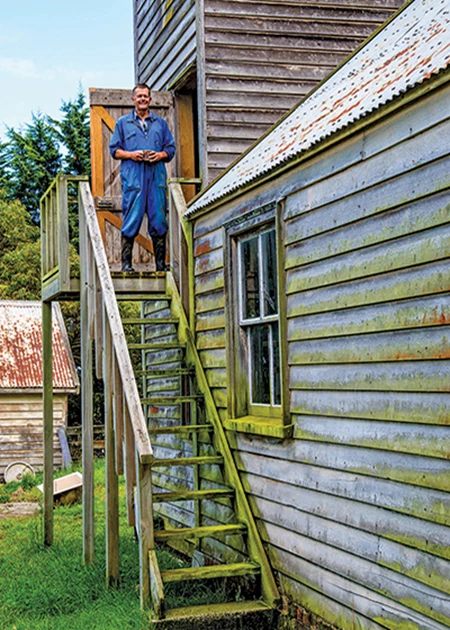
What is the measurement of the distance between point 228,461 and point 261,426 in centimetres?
96

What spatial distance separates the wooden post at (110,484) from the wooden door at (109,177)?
2.47m

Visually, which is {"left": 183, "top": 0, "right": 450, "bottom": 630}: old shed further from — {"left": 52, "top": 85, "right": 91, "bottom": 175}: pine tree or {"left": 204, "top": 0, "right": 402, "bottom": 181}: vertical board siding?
{"left": 52, "top": 85, "right": 91, "bottom": 175}: pine tree

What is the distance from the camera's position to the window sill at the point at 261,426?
5.87 metres

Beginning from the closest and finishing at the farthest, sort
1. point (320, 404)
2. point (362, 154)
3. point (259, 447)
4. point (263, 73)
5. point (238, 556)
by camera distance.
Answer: point (362, 154), point (320, 404), point (259, 447), point (238, 556), point (263, 73)

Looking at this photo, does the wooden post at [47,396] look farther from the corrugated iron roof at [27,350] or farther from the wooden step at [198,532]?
the corrugated iron roof at [27,350]

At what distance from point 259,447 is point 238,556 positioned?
104 cm

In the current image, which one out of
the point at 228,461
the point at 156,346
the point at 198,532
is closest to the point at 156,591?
the point at 198,532

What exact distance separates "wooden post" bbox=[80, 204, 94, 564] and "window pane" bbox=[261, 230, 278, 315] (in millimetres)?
2126

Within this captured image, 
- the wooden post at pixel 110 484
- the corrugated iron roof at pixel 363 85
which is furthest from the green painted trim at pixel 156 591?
the corrugated iron roof at pixel 363 85

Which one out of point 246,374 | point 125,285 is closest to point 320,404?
point 246,374

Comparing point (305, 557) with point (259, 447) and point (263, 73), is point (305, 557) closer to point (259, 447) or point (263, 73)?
point (259, 447)

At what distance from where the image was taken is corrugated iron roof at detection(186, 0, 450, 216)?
4684mm

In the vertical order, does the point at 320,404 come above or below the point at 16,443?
above

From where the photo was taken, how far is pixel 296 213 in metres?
5.85
